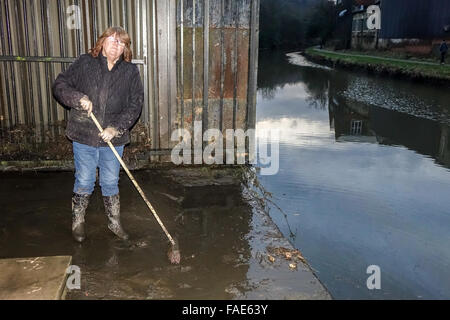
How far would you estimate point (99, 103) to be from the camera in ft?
13.3

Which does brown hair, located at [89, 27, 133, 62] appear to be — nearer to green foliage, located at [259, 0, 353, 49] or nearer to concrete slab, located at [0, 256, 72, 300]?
concrete slab, located at [0, 256, 72, 300]

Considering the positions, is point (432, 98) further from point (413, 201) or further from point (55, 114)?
point (55, 114)

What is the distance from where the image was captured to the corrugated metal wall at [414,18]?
29672 mm

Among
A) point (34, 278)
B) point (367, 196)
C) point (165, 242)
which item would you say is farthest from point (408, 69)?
point (34, 278)

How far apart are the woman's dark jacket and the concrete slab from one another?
3.72 feet

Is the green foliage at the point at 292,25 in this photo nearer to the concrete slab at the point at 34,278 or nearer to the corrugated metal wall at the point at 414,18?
the corrugated metal wall at the point at 414,18

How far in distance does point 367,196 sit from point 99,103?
13.3 feet

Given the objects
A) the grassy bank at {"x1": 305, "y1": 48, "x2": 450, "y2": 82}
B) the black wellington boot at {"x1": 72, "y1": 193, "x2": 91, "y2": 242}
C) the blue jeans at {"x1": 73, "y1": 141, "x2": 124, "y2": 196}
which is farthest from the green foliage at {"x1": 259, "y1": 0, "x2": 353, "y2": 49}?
the black wellington boot at {"x1": 72, "y1": 193, "x2": 91, "y2": 242}

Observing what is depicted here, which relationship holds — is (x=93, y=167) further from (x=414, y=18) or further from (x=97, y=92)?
(x=414, y=18)

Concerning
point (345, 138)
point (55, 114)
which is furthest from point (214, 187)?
point (345, 138)

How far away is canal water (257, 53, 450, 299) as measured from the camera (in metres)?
4.29

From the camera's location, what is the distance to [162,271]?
3775 millimetres

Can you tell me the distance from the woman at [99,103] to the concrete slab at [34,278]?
Result: 645 mm
